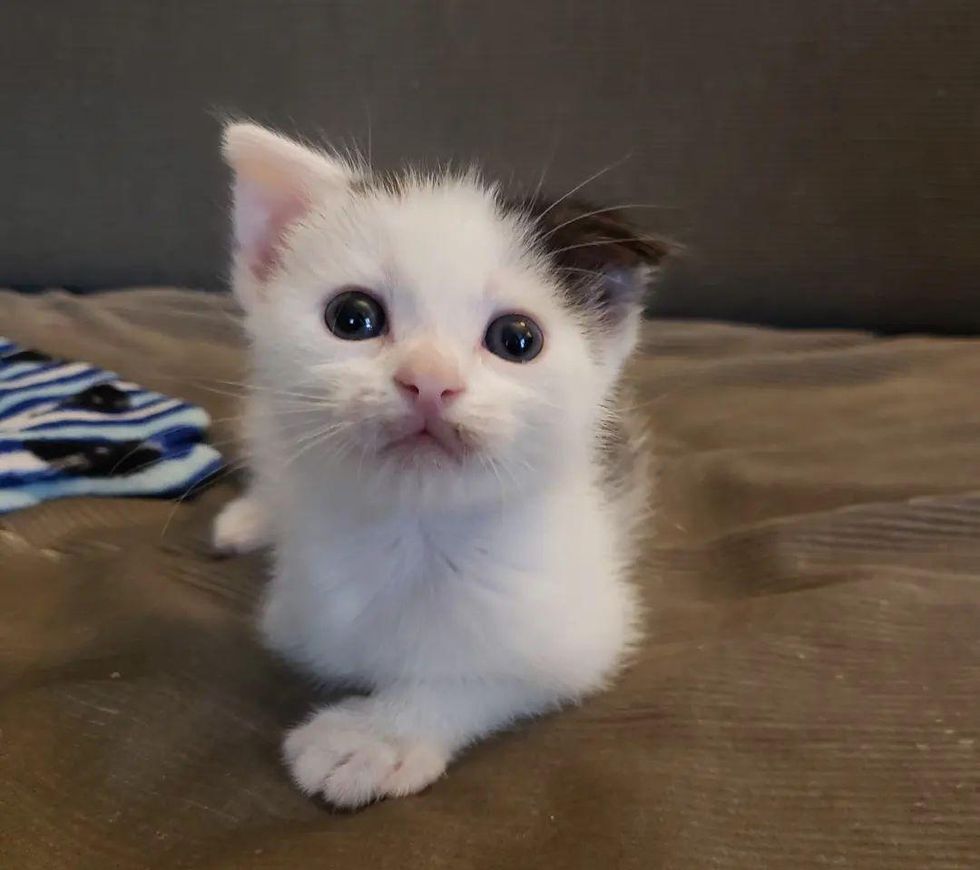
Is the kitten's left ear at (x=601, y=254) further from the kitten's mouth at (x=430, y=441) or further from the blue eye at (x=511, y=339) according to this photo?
the kitten's mouth at (x=430, y=441)

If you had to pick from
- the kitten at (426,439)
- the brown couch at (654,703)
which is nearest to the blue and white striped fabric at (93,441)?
the brown couch at (654,703)

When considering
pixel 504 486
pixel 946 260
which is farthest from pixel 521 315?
pixel 946 260

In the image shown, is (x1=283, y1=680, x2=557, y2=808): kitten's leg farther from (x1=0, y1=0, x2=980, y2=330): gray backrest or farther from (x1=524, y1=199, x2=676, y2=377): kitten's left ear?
(x1=0, y1=0, x2=980, y2=330): gray backrest

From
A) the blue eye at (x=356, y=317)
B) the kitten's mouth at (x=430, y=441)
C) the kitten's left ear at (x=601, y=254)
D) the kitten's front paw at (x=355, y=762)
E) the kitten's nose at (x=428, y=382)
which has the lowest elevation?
the kitten's front paw at (x=355, y=762)

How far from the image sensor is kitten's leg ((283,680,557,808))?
2.59ft

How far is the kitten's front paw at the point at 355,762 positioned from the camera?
31.0 inches

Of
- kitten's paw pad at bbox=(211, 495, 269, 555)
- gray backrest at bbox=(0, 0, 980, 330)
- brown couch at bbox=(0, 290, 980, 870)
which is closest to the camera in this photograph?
brown couch at bbox=(0, 290, 980, 870)

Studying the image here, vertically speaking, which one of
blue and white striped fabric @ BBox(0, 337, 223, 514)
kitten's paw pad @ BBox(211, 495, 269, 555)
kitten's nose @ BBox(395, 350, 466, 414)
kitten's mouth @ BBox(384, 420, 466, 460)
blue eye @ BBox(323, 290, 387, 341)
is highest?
blue eye @ BBox(323, 290, 387, 341)

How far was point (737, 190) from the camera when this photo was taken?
199 cm

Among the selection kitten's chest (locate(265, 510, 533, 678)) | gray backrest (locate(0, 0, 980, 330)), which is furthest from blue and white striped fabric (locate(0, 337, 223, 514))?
gray backrest (locate(0, 0, 980, 330))

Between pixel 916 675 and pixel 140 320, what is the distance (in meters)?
1.67

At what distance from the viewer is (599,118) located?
2021mm

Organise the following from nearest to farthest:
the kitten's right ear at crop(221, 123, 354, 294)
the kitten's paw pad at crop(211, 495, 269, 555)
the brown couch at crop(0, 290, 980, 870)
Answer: the brown couch at crop(0, 290, 980, 870), the kitten's right ear at crop(221, 123, 354, 294), the kitten's paw pad at crop(211, 495, 269, 555)

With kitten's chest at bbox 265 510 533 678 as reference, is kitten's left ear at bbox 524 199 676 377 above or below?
above
